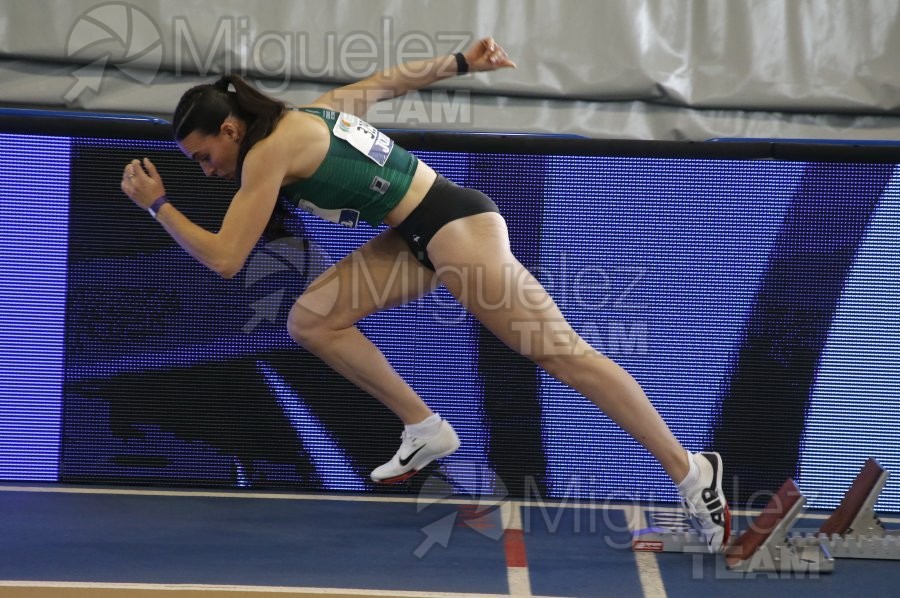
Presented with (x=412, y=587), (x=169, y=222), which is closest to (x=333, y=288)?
(x=169, y=222)

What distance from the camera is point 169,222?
106 inches

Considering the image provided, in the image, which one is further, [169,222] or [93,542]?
[93,542]

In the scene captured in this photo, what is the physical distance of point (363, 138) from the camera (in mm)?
2877

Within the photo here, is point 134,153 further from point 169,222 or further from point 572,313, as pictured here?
point 572,313

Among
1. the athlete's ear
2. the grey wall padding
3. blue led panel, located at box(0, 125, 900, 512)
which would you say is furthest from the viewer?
→ the grey wall padding

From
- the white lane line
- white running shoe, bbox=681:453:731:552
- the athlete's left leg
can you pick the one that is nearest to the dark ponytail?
the athlete's left leg

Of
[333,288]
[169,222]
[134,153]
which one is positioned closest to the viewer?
[169,222]

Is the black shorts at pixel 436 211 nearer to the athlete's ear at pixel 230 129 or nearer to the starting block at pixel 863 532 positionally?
the athlete's ear at pixel 230 129

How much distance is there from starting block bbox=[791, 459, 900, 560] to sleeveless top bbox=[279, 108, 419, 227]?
1626 mm

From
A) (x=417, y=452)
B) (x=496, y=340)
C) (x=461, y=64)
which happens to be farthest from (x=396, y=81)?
(x=417, y=452)

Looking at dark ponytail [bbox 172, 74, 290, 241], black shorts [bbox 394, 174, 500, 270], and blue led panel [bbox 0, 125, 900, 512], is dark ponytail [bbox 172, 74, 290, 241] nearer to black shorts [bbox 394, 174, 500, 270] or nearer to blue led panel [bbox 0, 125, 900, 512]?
black shorts [bbox 394, 174, 500, 270]

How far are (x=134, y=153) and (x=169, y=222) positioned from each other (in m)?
0.99

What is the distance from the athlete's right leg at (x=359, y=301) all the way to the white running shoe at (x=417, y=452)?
0.16m

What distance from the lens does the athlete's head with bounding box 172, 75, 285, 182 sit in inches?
107
